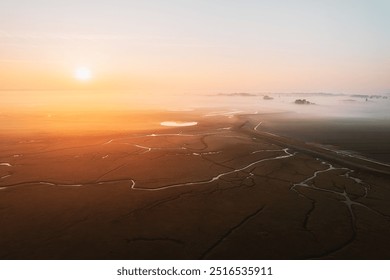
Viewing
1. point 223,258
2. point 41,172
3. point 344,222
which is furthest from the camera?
point 41,172

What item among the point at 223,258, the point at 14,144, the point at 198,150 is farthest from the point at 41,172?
the point at 223,258

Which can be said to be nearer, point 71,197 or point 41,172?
point 71,197

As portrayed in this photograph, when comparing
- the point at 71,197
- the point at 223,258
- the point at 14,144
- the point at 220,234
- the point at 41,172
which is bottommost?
the point at 223,258

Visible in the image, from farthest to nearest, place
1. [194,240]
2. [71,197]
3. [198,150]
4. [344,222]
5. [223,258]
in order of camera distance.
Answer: [198,150] < [71,197] < [344,222] < [194,240] < [223,258]

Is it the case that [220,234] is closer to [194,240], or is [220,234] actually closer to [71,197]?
[194,240]

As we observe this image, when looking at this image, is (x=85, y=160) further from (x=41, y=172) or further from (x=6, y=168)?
(x=6, y=168)

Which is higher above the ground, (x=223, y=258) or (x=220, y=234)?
(x=220, y=234)

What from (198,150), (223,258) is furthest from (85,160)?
(223,258)
